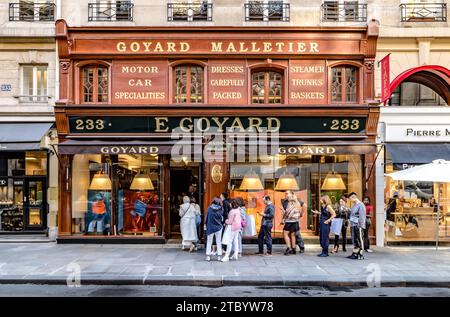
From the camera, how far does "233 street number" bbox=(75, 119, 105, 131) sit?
14.7m

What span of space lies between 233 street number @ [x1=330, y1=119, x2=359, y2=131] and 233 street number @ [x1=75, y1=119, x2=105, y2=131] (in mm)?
7690

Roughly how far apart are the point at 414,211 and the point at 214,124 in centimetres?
732

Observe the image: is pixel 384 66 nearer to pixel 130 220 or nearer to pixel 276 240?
pixel 276 240

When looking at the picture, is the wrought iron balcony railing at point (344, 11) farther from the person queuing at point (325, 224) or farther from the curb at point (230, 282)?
the curb at point (230, 282)

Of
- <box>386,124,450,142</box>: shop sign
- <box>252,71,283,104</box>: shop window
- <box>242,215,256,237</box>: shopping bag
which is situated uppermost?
<box>252,71,283,104</box>: shop window

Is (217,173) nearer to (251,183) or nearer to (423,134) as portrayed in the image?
(251,183)

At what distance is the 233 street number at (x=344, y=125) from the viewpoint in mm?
14727

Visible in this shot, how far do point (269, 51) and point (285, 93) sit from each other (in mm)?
1498

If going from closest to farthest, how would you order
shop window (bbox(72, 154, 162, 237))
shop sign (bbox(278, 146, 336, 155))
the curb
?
the curb
shop sign (bbox(278, 146, 336, 155))
shop window (bbox(72, 154, 162, 237))

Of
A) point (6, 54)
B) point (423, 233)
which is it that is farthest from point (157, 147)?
point (423, 233)

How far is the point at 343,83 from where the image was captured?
15.1 m

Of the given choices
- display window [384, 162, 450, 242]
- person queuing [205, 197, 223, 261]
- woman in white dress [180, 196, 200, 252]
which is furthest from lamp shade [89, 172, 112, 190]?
display window [384, 162, 450, 242]

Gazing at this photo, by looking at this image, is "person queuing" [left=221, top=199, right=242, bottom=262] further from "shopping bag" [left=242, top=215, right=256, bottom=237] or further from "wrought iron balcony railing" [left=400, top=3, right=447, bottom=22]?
"wrought iron balcony railing" [left=400, top=3, right=447, bottom=22]

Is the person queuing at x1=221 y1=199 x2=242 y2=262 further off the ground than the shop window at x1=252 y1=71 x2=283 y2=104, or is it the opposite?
the shop window at x1=252 y1=71 x2=283 y2=104
